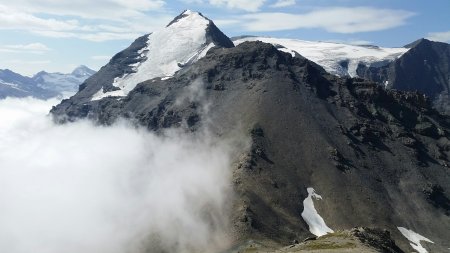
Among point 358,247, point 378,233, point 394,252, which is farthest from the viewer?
point 378,233

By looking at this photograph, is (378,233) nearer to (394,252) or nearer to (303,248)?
(394,252)

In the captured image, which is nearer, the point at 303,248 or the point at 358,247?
the point at 358,247

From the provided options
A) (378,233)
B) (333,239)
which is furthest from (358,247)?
(378,233)

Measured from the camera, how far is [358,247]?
16150 cm

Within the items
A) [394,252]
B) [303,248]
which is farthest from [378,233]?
[303,248]

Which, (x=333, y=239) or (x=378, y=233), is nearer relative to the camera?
(x=333, y=239)

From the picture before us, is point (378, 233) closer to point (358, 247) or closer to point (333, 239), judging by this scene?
point (333, 239)

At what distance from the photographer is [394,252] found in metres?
177

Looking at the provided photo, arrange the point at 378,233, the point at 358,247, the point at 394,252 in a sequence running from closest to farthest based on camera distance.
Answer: the point at 358,247, the point at 394,252, the point at 378,233

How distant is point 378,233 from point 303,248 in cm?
3133

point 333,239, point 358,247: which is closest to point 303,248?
point 333,239

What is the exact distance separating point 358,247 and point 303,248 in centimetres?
2219

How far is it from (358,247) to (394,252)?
22.5m

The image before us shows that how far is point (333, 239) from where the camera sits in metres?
180
